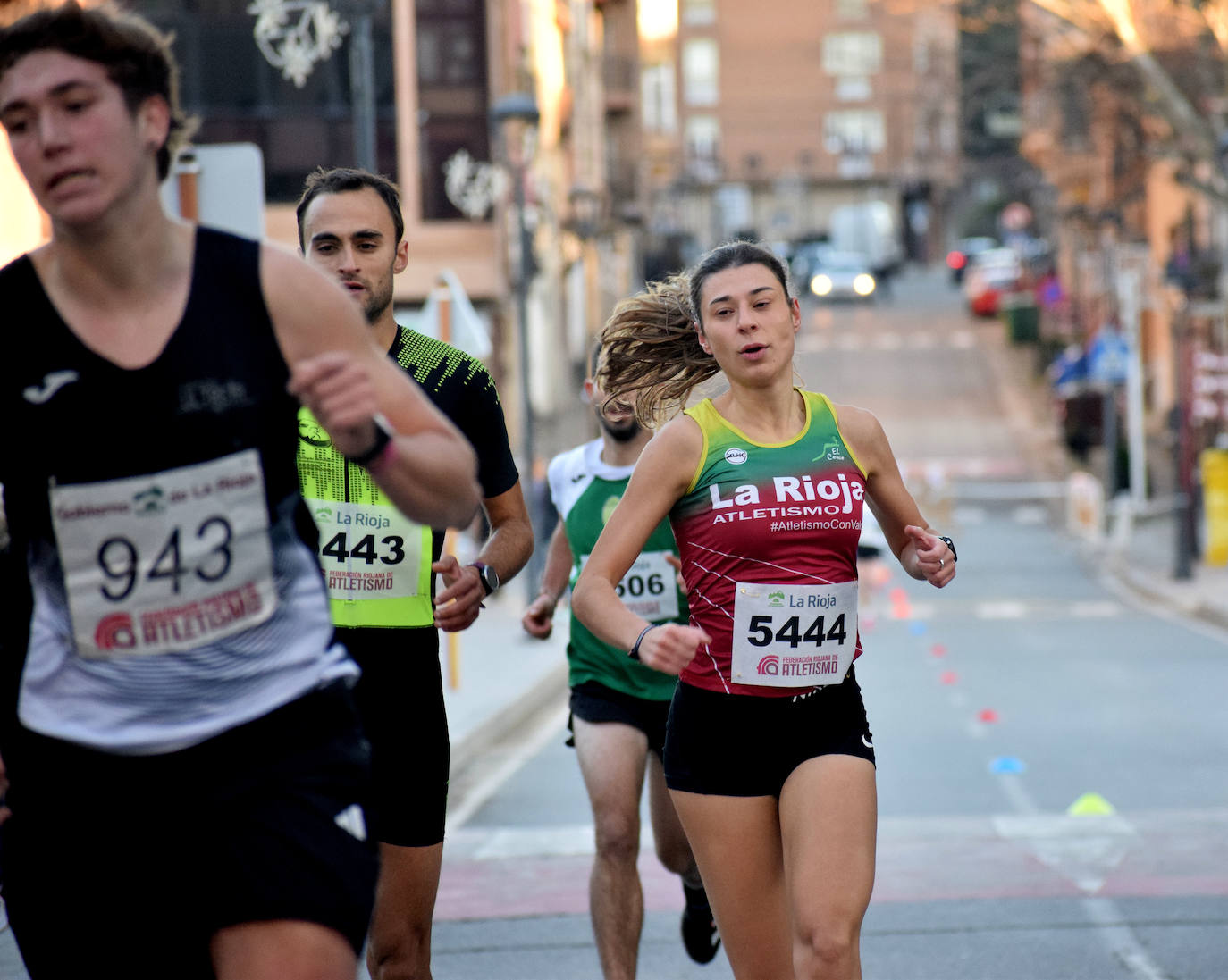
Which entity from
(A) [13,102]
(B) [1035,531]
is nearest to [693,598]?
(A) [13,102]

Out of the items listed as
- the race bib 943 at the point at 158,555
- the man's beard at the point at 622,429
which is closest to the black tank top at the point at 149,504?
the race bib 943 at the point at 158,555

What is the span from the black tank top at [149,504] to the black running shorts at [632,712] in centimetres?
313

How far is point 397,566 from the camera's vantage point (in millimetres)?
4664

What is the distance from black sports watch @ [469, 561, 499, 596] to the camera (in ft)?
15.1

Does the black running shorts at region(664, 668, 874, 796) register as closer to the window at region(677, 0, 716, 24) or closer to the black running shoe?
the black running shoe

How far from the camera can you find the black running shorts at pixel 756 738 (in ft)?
14.3

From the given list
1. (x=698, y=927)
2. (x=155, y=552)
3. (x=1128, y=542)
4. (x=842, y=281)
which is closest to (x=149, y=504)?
(x=155, y=552)

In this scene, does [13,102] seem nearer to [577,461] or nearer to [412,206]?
[577,461]

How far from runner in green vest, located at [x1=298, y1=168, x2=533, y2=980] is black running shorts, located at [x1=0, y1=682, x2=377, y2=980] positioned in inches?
61.2

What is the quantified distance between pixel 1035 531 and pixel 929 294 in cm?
4862

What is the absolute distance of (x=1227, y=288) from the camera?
105 feet

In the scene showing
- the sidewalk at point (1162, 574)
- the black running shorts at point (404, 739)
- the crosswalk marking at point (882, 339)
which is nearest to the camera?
the black running shorts at point (404, 739)

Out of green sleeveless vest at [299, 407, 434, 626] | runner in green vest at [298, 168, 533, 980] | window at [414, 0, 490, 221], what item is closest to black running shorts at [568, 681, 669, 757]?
runner in green vest at [298, 168, 533, 980]

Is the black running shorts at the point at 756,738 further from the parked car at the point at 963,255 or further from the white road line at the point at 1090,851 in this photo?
the parked car at the point at 963,255
